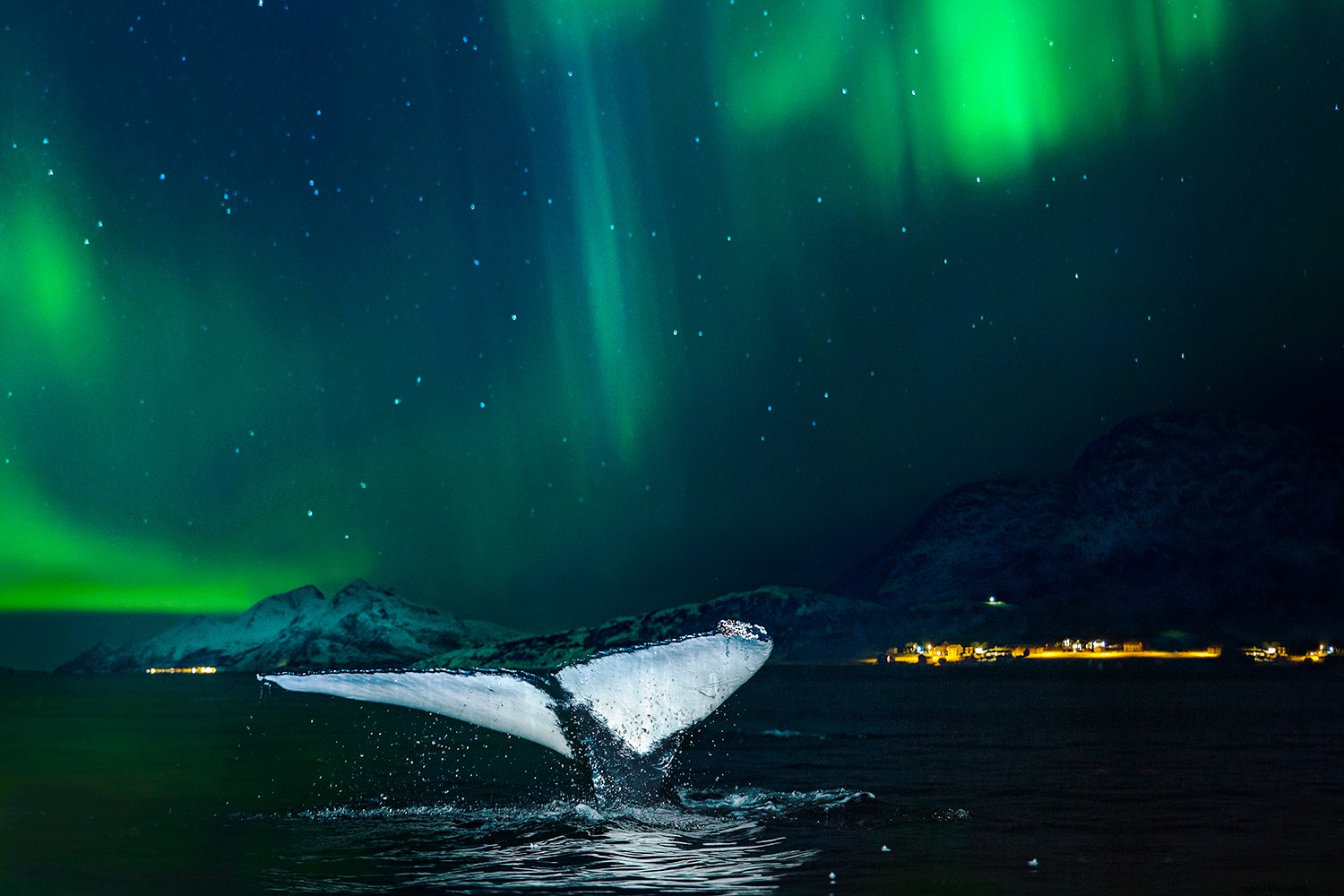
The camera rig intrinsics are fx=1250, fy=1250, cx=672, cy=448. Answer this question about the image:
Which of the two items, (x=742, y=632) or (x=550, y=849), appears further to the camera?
(x=550, y=849)

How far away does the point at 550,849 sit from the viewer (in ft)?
77.6

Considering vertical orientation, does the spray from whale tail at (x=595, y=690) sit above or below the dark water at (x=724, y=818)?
above

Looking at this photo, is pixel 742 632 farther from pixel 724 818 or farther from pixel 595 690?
pixel 724 818

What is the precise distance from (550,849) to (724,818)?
567 centimetres

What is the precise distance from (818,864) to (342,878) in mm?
8233

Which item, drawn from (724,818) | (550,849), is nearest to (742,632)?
(550,849)

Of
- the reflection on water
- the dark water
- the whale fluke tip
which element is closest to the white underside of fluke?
the whale fluke tip

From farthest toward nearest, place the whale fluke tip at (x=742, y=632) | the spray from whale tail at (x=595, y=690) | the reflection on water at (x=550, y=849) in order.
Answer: the reflection on water at (x=550, y=849), the whale fluke tip at (x=742, y=632), the spray from whale tail at (x=595, y=690)

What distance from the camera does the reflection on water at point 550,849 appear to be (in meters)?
20.3

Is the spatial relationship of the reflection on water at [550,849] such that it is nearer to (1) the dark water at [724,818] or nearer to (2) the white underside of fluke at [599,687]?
(1) the dark water at [724,818]

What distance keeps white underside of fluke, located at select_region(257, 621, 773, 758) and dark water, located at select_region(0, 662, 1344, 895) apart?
8.78ft

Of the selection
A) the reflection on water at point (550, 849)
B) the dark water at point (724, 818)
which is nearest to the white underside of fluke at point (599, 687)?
the reflection on water at point (550, 849)

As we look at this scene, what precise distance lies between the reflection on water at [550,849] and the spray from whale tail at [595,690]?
7.34 ft

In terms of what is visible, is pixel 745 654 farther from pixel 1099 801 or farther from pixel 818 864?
pixel 1099 801
